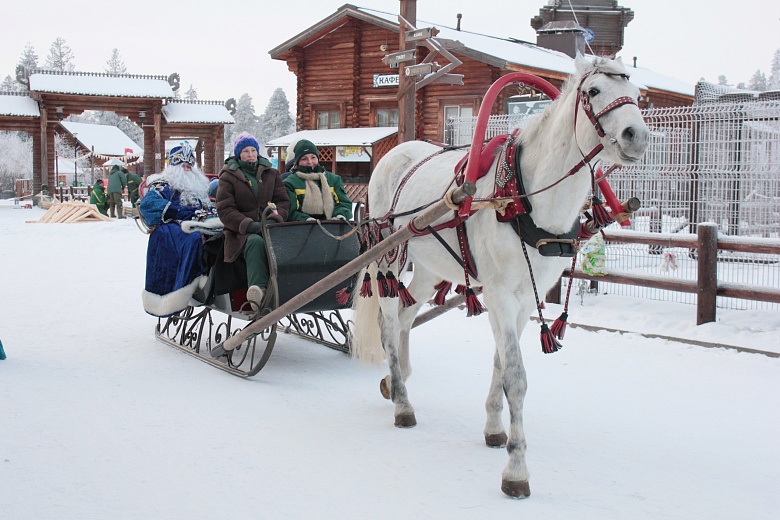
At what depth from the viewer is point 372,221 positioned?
548 centimetres

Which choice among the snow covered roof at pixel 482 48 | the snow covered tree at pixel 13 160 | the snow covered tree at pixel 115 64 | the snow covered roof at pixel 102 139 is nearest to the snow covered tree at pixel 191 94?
the snow covered tree at pixel 115 64

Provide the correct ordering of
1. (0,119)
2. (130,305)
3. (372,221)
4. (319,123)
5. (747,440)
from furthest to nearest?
1. (0,119)
2. (319,123)
3. (130,305)
4. (372,221)
5. (747,440)

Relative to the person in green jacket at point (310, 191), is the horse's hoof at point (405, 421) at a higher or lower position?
lower

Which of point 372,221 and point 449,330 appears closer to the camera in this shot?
point 372,221

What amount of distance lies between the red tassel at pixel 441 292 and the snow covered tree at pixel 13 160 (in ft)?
206

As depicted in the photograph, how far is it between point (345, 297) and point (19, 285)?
6.73 m

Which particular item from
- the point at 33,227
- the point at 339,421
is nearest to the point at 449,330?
the point at 339,421

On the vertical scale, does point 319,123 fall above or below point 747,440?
above

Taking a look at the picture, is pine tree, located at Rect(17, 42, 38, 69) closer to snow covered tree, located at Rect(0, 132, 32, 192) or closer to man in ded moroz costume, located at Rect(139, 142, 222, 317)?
snow covered tree, located at Rect(0, 132, 32, 192)

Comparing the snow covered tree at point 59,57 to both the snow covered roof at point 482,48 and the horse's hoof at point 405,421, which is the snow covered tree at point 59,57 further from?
the horse's hoof at point 405,421

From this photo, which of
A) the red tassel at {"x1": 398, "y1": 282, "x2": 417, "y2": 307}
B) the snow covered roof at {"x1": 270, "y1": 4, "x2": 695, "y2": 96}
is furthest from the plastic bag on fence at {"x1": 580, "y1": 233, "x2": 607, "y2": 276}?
the snow covered roof at {"x1": 270, "y1": 4, "x2": 695, "y2": 96}

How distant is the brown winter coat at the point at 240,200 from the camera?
6.10 meters

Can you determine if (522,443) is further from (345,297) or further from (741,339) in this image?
(741,339)

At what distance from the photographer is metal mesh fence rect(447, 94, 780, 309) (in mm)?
10273
